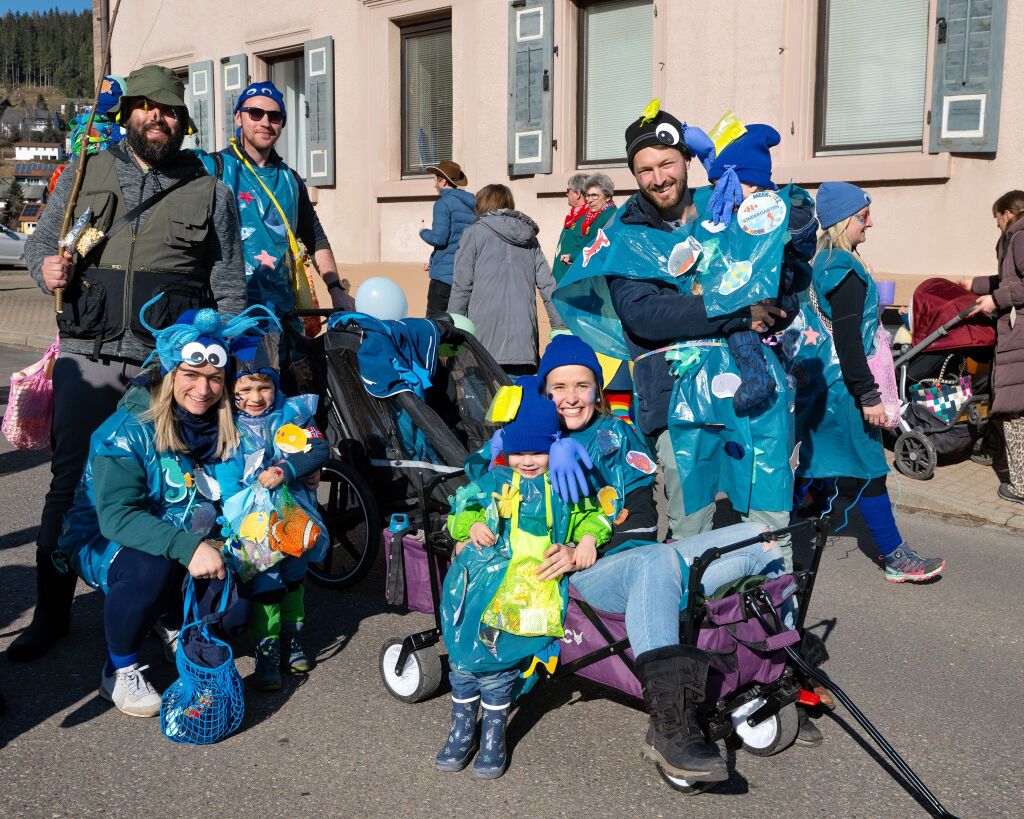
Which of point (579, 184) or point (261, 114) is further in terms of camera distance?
point (579, 184)

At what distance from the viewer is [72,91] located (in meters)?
173

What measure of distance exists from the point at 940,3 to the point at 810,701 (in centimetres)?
676

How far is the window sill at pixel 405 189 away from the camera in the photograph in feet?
42.6

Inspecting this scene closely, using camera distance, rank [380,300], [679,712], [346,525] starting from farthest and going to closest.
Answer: [380,300]
[346,525]
[679,712]

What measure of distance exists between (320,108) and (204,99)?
2.66m

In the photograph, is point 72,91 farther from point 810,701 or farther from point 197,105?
point 810,701

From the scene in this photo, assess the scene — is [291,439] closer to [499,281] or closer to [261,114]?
[261,114]

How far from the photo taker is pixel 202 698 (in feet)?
11.5

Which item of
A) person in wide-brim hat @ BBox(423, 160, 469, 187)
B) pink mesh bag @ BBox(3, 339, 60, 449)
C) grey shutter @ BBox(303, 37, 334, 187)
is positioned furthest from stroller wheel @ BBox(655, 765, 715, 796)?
grey shutter @ BBox(303, 37, 334, 187)

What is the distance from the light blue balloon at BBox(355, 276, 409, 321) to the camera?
599cm

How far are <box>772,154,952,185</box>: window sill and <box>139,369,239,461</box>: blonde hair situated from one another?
6185mm

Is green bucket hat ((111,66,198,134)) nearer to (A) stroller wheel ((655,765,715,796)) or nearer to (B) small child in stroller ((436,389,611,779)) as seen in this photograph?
(B) small child in stroller ((436,389,611,779))

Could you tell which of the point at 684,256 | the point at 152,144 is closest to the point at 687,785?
the point at 684,256

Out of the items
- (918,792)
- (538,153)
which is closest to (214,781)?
(918,792)
